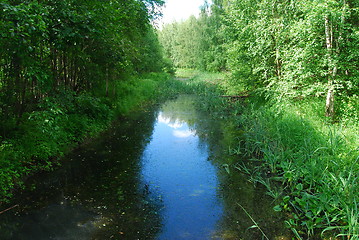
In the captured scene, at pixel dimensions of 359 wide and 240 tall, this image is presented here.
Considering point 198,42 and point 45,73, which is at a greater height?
point 198,42

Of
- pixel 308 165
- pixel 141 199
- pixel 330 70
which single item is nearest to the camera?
pixel 141 199

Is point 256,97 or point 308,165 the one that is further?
point 256,97

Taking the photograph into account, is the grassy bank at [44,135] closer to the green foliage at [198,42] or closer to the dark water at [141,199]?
the dark water at [141,199]

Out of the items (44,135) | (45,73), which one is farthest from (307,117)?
(44,135)

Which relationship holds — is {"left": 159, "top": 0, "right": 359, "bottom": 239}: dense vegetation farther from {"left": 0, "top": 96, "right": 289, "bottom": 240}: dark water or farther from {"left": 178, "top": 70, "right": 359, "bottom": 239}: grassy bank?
{"left": 0, "top": 96, "right": 289, "bottom": 240}: dark water

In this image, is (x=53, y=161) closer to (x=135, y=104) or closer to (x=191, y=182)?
(x=191, y=182)

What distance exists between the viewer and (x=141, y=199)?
497 centimetres

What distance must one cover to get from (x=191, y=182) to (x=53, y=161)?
3.46 metres

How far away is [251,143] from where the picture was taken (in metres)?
7.36

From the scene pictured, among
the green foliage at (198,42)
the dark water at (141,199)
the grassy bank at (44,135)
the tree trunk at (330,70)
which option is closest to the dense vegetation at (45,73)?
the grassy bank at (44,135)

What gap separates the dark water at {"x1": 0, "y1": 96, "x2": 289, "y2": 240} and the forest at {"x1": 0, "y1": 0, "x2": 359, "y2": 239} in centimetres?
41

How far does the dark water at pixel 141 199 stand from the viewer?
4.00 metres

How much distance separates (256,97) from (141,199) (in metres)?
8.41

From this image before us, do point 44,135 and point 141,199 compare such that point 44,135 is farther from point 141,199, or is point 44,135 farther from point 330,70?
point 330,70
